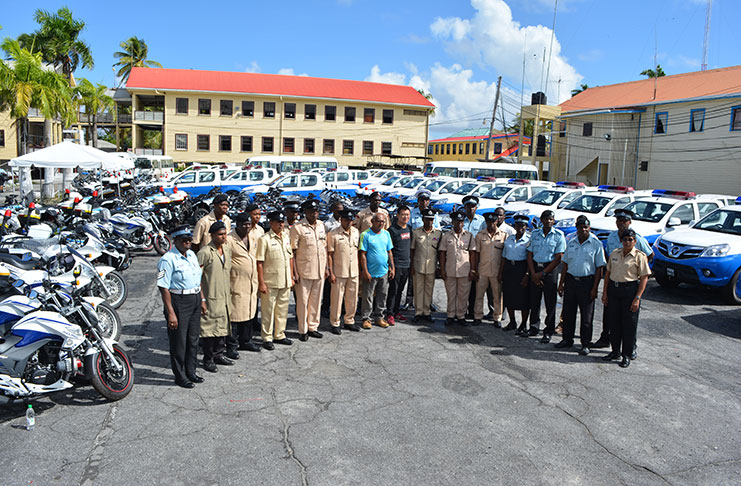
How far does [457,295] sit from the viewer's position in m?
8.15

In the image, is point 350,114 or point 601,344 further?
point 350,114

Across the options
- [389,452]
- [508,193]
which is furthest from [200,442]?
[508,193]

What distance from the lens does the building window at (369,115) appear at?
154 ft

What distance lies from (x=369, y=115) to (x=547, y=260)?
41.2m

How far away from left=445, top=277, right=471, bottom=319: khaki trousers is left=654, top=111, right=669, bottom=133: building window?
28.8m

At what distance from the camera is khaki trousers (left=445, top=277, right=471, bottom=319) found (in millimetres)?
8109

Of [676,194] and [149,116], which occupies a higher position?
[149,116]

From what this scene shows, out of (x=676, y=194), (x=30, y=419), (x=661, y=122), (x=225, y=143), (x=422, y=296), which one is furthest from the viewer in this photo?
(x=225, y=143)

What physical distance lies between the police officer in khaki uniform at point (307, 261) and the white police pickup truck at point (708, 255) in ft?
22.5

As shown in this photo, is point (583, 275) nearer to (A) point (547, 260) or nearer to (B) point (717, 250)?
(A) point (547, 260)

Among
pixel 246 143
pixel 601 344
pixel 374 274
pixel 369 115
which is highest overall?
pixel 369 115

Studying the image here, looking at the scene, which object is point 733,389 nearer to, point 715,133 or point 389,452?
point 389,452

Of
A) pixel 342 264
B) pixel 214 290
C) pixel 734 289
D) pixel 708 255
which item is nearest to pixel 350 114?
pixel 708 255

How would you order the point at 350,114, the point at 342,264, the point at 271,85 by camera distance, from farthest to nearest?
the point at 350,114 < the point at 271,85 < the point at 342,264
